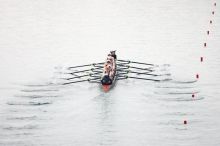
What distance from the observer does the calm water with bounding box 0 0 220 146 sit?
1124 inches

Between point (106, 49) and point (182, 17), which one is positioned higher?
point (182, 17)

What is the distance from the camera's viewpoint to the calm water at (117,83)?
93.7 ft

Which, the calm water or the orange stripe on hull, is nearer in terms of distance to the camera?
the calm water

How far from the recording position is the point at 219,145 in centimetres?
2672

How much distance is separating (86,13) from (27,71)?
25.7m

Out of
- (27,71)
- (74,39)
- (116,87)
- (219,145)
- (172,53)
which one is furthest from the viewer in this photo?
(74,39)

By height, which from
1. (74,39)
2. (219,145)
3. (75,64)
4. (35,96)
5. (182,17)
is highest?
(182,17)

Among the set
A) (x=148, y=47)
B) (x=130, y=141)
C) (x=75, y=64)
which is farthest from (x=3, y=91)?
(x=148, y=47)

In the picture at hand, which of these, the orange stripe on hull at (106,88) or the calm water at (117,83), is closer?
the calm water at (117,83)

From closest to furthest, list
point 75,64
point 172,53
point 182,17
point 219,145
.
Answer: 1. point 219,145
2. point 75,64
3. point 172,53
4. point 182,17

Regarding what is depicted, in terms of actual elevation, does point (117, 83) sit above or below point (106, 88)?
above

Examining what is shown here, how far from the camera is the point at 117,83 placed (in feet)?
121

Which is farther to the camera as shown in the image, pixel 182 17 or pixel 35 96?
pixel 182 17

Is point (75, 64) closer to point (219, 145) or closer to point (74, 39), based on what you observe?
point (74, 39)
